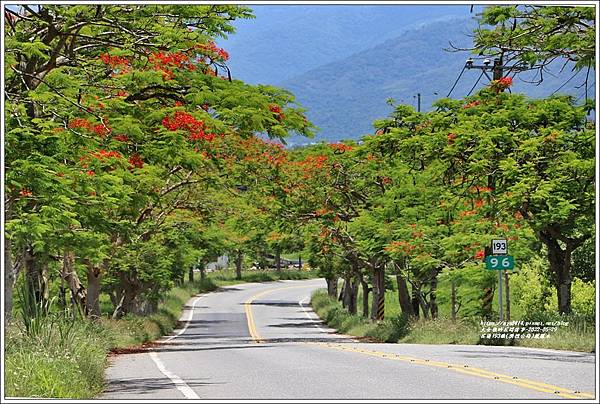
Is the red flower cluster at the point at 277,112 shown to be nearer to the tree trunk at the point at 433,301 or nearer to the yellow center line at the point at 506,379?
the yellow center line at the point at 506,379

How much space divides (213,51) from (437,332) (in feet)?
47.7

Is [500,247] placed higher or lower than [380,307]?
higher

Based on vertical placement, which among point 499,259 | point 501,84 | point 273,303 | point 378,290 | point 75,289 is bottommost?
point 273,303

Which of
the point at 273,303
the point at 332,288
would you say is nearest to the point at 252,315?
the point at 332,288

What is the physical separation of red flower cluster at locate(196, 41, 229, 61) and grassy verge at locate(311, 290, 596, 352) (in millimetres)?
9287

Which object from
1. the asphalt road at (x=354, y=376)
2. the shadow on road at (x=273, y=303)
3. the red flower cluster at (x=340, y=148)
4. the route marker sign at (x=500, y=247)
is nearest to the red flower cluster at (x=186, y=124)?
the asphalt road at (x=354, y=376)

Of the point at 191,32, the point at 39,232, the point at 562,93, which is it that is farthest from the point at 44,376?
the point at 562,93

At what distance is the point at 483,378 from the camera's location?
497 inches

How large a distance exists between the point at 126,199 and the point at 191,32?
394 centimetres

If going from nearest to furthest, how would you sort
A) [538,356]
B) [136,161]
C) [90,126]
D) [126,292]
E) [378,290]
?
[90,126] → [538,356] → [136,161] → [126,292] → [378,290]

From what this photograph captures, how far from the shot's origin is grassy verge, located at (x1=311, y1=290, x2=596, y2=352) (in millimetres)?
19625

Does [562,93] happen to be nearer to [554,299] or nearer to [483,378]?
[554,299]

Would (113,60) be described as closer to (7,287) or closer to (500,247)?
(7,287)

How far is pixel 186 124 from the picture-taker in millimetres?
17797
